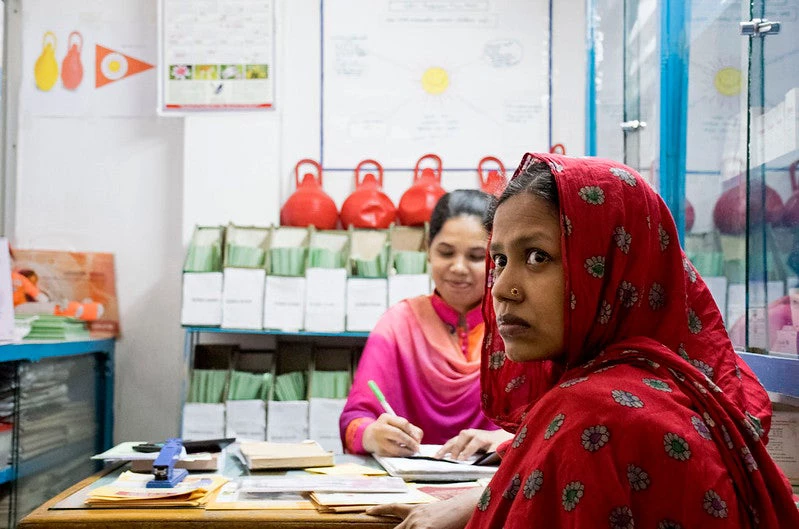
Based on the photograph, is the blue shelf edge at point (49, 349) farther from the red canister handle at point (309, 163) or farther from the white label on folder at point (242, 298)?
the red canister handle at point (309, 163)

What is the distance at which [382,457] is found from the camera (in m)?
1.82

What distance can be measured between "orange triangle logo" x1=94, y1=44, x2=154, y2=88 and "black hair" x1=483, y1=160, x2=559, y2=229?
334 cm

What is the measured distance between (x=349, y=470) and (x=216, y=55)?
2.67 m

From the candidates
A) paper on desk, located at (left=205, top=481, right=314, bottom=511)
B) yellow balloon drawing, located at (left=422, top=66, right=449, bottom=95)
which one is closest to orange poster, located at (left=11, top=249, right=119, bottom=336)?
yellow balloon drawing, located at (left=422, top=66, right=449, bottom=95)

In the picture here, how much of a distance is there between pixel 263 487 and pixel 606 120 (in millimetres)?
2384

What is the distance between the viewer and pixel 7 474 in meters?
2.87

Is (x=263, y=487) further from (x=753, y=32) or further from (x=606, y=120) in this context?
(x=606, y=120)

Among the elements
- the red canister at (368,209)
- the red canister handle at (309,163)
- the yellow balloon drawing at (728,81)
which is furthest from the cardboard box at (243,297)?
the yellow balloon drawing at (728,81)

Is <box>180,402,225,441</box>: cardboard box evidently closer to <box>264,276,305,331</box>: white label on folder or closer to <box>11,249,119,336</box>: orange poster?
<box>264,276,305,331</box>: white label on folder

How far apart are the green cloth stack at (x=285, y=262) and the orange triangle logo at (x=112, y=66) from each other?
1367 millimetres

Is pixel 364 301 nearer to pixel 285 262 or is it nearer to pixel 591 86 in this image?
pixel 285 262

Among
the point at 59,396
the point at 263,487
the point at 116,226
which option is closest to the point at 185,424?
the point at 59,396

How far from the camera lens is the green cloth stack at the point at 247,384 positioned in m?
3.39

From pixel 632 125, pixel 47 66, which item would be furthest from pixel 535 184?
pixel 47 66
